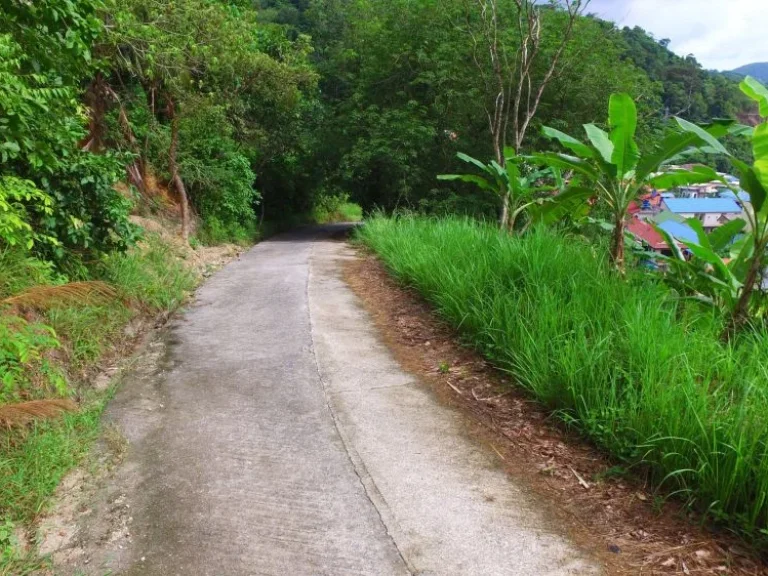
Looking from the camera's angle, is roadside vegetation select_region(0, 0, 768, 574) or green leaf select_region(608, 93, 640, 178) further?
green leaf select_region(608, 93, 640, 178)

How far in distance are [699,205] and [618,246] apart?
2086 mm

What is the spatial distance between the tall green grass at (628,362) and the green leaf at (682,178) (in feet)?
2.82

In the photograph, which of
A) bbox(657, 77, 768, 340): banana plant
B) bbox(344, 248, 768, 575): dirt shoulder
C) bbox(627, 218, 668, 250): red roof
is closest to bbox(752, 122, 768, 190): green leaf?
bbox(657, 77, 768, 340): banana plant

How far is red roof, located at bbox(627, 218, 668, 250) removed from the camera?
6.55 metres

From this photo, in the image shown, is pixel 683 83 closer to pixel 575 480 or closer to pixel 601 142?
pixel 601 142

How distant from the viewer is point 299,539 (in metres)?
2.71

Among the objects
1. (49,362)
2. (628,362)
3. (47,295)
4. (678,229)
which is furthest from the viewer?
(678,229)

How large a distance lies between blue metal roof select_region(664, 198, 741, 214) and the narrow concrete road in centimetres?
407

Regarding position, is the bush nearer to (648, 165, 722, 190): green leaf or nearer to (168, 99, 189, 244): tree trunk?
(168, 99, 189, 244): tree trunk

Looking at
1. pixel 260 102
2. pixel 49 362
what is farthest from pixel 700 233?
pixel 260 102

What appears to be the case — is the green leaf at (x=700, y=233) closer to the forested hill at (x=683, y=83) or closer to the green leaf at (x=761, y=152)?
the green leaf at (x=761, y=152)

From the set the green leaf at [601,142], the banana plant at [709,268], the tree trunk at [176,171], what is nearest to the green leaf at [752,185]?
the banana plant at [709,268]

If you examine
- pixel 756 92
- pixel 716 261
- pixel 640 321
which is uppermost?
pixel 756 92

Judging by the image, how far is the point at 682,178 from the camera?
16.8 ft
